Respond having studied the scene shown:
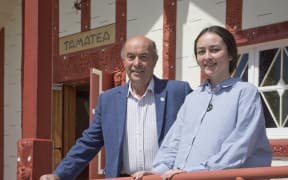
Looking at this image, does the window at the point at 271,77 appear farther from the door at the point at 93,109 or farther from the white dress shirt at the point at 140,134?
the white dress shirt at the point at 140,134

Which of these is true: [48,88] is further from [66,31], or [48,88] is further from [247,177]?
[66,31]

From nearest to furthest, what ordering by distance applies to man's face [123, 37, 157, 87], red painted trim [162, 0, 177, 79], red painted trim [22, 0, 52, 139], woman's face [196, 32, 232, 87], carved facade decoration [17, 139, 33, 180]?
woman's face [196, 32, 232, 87], man's face [123, 37, 157, 87], carved facade decoration [17, 139, 33, 180], red painted trim [22, 0, 52, 139], red painted trim [162, 0, 177, 79]

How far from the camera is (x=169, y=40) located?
6.68 meters

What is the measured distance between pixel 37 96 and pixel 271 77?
271cm

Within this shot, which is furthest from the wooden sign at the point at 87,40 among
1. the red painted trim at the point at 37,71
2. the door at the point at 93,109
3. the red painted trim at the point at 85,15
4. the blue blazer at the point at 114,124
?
the blue blazer at the point at 114,124

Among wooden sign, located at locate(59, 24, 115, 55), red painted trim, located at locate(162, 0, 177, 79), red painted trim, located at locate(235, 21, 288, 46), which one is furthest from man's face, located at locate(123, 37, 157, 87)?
wooden sign, located at locate(59, 24, 115, 55)

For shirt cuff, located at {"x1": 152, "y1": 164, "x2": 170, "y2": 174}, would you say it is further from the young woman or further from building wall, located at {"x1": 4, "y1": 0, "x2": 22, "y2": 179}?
building wall, located at {"x1": 4, "y1": 0, "x2": 22, "y2": 179}

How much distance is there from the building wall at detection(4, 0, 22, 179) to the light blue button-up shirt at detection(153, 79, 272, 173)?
638 centimetres

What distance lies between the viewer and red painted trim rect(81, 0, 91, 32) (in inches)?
308

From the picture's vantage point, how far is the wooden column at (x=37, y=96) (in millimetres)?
3781

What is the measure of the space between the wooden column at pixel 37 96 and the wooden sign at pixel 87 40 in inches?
136

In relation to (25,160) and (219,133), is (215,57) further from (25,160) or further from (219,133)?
(25,160)

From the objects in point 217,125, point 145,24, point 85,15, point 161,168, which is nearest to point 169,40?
point 145,24

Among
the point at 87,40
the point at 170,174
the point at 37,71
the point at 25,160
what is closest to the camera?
the point at 170,174
